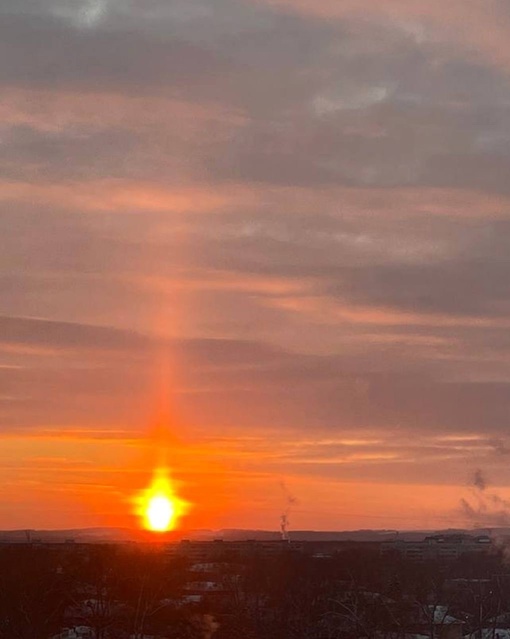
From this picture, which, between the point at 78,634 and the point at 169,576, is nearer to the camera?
the point at 78,634

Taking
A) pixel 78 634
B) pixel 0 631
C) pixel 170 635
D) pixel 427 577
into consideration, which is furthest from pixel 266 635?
pixel 427 577

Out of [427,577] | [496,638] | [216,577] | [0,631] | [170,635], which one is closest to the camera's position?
[0,631]

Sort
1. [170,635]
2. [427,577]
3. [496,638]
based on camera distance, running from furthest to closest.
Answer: [427,577] → [496,638] → [170,635]

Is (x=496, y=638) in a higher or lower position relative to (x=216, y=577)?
lower

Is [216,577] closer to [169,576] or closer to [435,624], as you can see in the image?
[169,576]

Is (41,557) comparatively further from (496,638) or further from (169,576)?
(496,638)

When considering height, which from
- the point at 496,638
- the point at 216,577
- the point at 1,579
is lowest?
the point at 496,638

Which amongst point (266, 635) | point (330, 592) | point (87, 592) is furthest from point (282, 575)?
point (87, 592)
